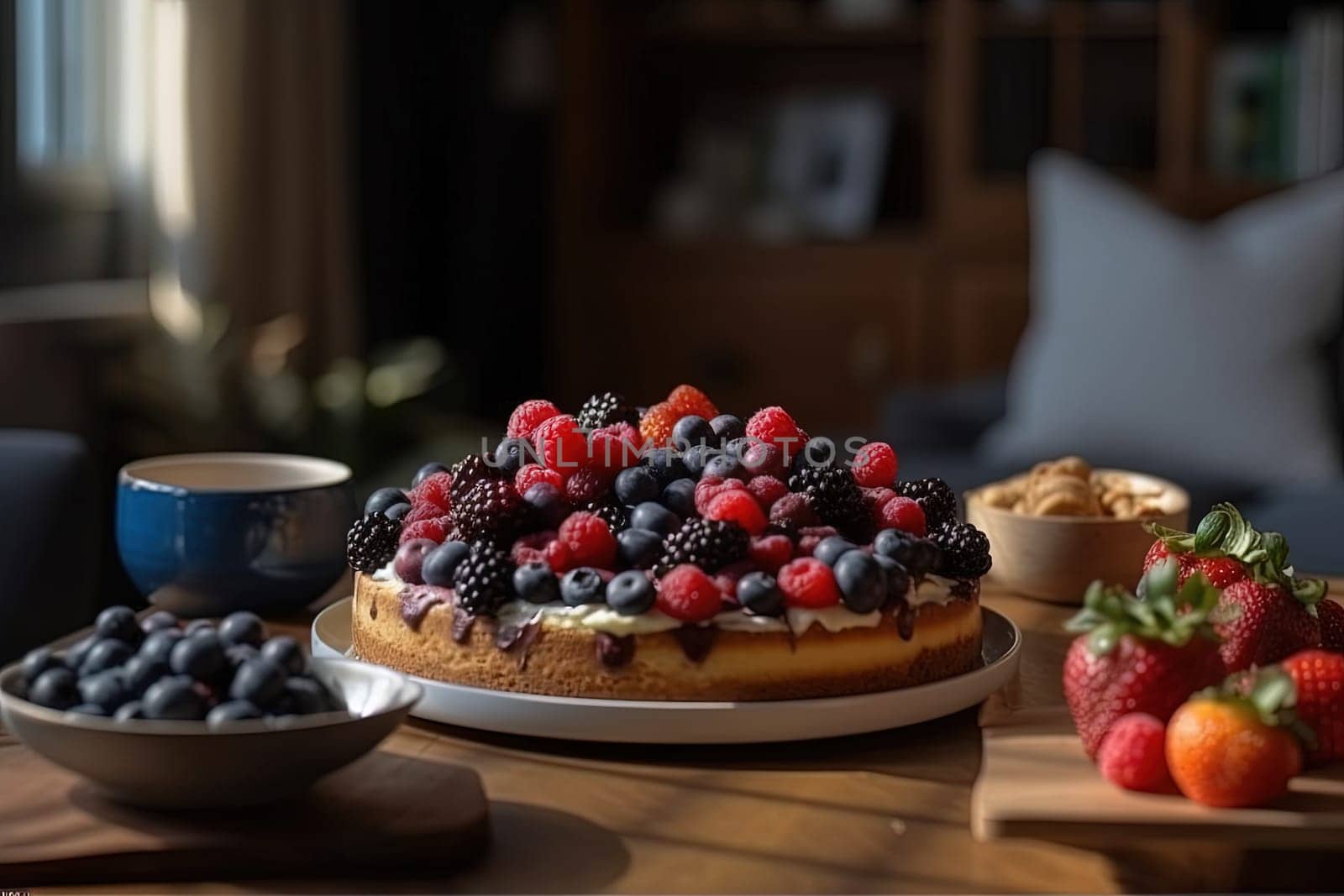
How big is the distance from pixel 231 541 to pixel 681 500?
0.48 meters

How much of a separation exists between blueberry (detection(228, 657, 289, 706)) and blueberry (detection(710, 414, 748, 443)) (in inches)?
18.6

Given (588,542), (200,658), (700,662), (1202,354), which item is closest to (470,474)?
(588,542)

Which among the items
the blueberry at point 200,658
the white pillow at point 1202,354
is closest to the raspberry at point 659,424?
the blueberry at point 200,658

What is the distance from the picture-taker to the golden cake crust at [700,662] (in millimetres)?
1157

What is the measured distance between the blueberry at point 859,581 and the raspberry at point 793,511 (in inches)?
2.8

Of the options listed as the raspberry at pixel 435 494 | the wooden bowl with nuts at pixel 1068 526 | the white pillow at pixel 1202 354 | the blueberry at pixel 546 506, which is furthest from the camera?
the white pillow at pixel 1202 354

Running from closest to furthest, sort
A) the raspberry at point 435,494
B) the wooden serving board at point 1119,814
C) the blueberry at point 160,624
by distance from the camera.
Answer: the wooden serving board at point 1119,814 → the blueberry at point 160,624 → the raspberry at point 435,494

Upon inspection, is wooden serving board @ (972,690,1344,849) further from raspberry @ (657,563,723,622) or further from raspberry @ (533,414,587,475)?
raspberry @ (533,414,587,475)

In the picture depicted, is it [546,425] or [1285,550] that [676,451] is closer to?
[546,425]

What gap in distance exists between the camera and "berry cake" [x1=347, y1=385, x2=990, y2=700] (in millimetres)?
1159

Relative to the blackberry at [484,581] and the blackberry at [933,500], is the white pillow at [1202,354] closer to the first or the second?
the blackberry at [933,500]

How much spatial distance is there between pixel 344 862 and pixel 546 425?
431 millimetres

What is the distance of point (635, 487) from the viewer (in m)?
1.24

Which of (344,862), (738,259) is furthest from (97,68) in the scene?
(344,862)
